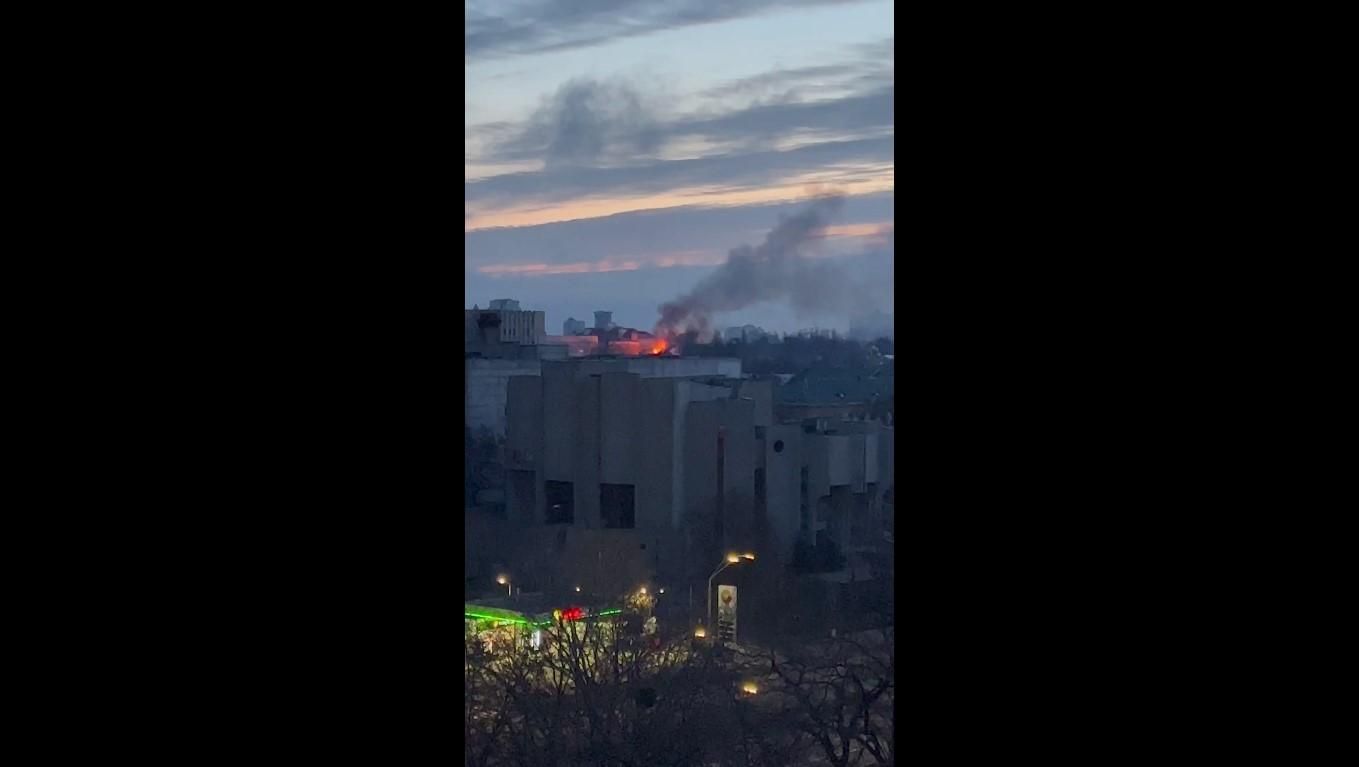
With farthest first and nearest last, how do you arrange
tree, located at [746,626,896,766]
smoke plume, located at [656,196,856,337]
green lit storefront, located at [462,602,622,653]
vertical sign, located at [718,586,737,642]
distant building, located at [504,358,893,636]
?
1. green lit storefront, located at [462,602,622,653]
2. vertical sign, located at [718,586,737,642]
3. smoke plume, located at [656,196,856,337]
4. distant building, located at [504,358,893,636]
5. tree, located at [746,626,896,766]

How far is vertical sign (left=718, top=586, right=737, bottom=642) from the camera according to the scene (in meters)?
5.06

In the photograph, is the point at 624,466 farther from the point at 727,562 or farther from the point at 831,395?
the point at 831,395

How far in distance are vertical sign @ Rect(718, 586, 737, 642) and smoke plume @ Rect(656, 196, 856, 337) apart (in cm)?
101

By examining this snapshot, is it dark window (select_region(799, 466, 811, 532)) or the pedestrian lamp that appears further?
the pedestrian lamp

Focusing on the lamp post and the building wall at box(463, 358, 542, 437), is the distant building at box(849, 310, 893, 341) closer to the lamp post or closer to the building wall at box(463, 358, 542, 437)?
the lamp post

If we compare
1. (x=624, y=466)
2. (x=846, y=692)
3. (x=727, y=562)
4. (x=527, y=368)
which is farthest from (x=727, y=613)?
(x=527, y=368)

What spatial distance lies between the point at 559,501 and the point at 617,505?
0.23 m

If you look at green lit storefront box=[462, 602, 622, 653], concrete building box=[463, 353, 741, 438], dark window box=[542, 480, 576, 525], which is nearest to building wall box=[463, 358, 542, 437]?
concrete building box=[463, 353, 741, 438]

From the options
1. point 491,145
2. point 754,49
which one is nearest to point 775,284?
point 754,49
